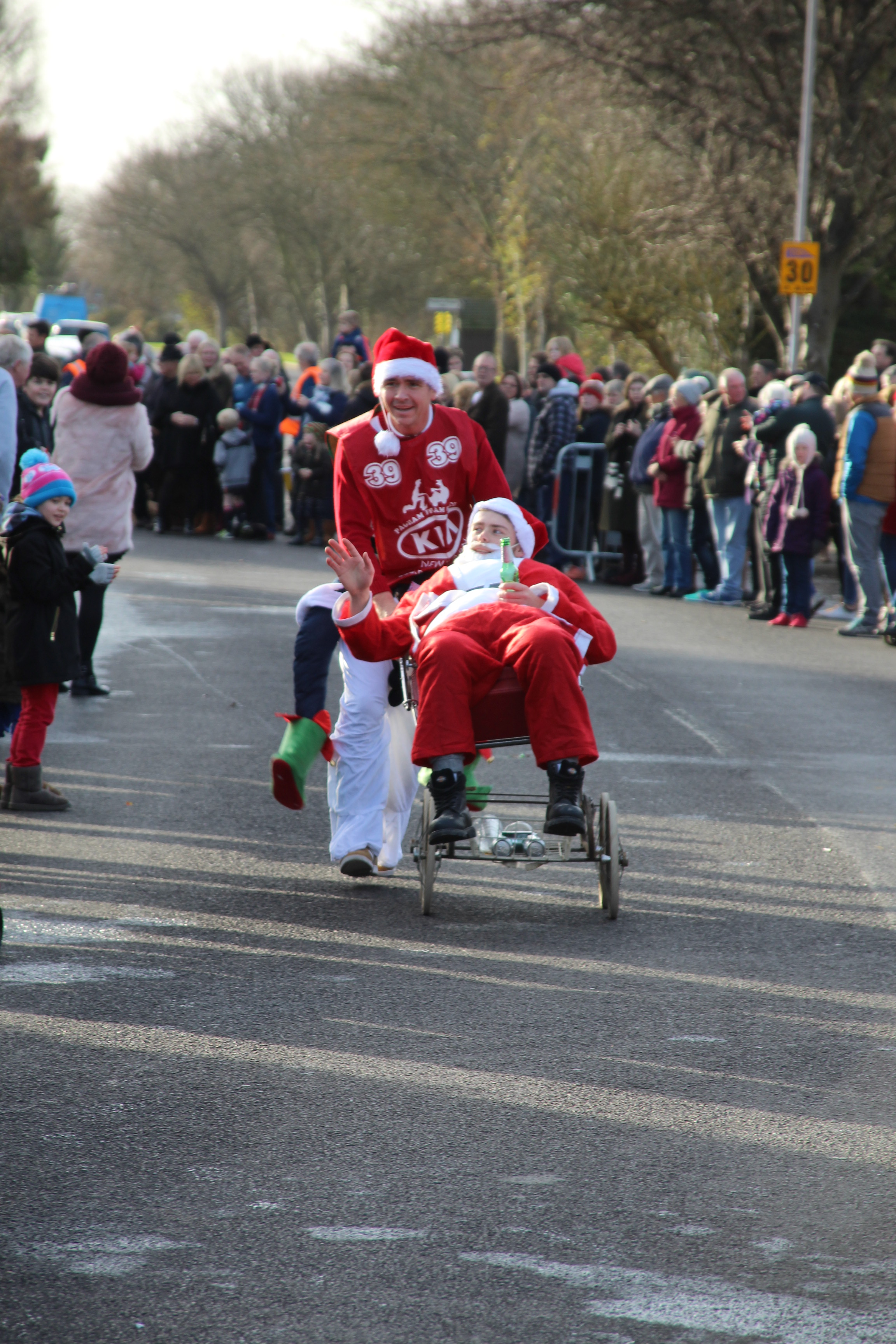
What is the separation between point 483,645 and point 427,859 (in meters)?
0.80

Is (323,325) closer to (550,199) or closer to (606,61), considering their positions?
(550,199)

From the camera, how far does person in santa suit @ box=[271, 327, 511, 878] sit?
22.1ft

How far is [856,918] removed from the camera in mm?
6375

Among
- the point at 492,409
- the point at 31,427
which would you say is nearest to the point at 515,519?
the point at 31,427

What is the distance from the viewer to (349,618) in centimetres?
642

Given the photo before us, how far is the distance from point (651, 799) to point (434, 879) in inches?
89.4

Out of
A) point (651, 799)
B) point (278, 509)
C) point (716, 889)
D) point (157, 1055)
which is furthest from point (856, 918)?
point (278, 509)

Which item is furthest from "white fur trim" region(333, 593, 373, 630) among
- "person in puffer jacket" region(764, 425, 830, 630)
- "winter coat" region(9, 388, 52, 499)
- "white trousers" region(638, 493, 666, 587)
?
"white trousers" region(638, 493, 666, 587)

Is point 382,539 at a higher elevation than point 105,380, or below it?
below

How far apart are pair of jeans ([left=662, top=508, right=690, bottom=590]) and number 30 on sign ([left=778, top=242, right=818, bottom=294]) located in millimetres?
5426

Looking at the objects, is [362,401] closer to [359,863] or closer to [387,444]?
[387,444]

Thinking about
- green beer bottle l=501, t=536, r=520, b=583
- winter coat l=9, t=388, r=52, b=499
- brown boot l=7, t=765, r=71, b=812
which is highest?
winter coat l=9, t=388, r=52, b=499

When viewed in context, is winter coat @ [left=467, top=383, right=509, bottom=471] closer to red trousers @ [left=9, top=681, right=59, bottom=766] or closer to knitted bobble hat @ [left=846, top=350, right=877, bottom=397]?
knitted bobble hat @ [left=846, top=350, right=877, bottom=397]

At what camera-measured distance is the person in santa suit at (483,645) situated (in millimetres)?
6129
